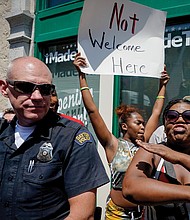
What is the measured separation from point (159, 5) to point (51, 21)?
2006 mm

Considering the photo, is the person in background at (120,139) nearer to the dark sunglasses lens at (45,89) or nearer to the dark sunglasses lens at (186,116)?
the dark sunglasses lens at (186,116)

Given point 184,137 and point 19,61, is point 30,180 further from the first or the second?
point 184,137

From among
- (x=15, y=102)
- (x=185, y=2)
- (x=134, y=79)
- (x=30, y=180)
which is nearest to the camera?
(x=30, y=180)

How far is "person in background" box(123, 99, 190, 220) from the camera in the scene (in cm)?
207

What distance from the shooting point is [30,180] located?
74.5 inches

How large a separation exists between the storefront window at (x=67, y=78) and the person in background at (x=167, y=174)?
3.48 metres

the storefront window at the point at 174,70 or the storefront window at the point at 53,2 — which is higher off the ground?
the storefront window at the point at 53,2

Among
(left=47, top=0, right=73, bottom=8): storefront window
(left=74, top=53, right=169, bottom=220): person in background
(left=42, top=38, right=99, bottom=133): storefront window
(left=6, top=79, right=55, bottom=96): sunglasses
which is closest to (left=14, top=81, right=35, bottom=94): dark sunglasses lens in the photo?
(left=6, top=79, right=55, bottom=96): sunglasses

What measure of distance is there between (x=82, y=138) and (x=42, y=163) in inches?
9.4

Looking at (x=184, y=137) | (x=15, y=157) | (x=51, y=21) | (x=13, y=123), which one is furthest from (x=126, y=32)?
(x=51, y=21)

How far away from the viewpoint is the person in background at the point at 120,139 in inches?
128

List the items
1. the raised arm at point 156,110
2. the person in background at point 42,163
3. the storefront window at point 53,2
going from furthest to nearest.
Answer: the storefront window at point 53,2
the raised arm at point 156,110
the person in background at point 42,163

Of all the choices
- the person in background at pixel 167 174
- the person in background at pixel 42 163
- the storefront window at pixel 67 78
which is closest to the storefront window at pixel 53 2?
the storefront window at pixel 67 78

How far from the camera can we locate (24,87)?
78.0 inches
